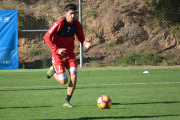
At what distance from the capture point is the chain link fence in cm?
1529

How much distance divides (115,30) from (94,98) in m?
10.8

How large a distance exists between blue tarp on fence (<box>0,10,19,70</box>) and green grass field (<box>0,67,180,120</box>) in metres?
2.51

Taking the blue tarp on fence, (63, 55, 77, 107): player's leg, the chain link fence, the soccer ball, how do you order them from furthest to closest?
the chain link fence
the blue tarp on fence
(63, 55, 77, 107): player's leg
the soccer ball

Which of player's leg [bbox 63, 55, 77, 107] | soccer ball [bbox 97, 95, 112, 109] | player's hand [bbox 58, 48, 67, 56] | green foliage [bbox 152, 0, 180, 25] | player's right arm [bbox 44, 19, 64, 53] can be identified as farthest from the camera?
green foliage [bbox 152, 0, 180, 25]

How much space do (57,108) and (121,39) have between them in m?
11.6

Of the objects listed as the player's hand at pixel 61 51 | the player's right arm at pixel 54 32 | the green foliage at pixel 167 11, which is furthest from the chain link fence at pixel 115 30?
the player's hand at pixel 61 51

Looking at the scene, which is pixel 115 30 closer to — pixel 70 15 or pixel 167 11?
pixel 167 11

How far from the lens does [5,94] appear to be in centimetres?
725

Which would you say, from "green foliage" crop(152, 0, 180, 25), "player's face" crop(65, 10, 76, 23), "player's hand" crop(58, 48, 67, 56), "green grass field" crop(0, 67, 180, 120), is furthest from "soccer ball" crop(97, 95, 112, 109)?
"green foliage" crop(152, 0, 180, 25)

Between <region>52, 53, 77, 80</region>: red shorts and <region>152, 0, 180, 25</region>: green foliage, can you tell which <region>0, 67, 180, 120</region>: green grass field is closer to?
<region>52, 53, 77, 80</region>: red shorts

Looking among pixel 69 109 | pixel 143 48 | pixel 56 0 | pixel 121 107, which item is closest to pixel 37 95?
pixel 69 109

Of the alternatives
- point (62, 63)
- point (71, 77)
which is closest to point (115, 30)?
point (62, 63)

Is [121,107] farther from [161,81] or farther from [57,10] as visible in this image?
[57,10]

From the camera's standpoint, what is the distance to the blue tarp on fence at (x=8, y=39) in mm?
12695
